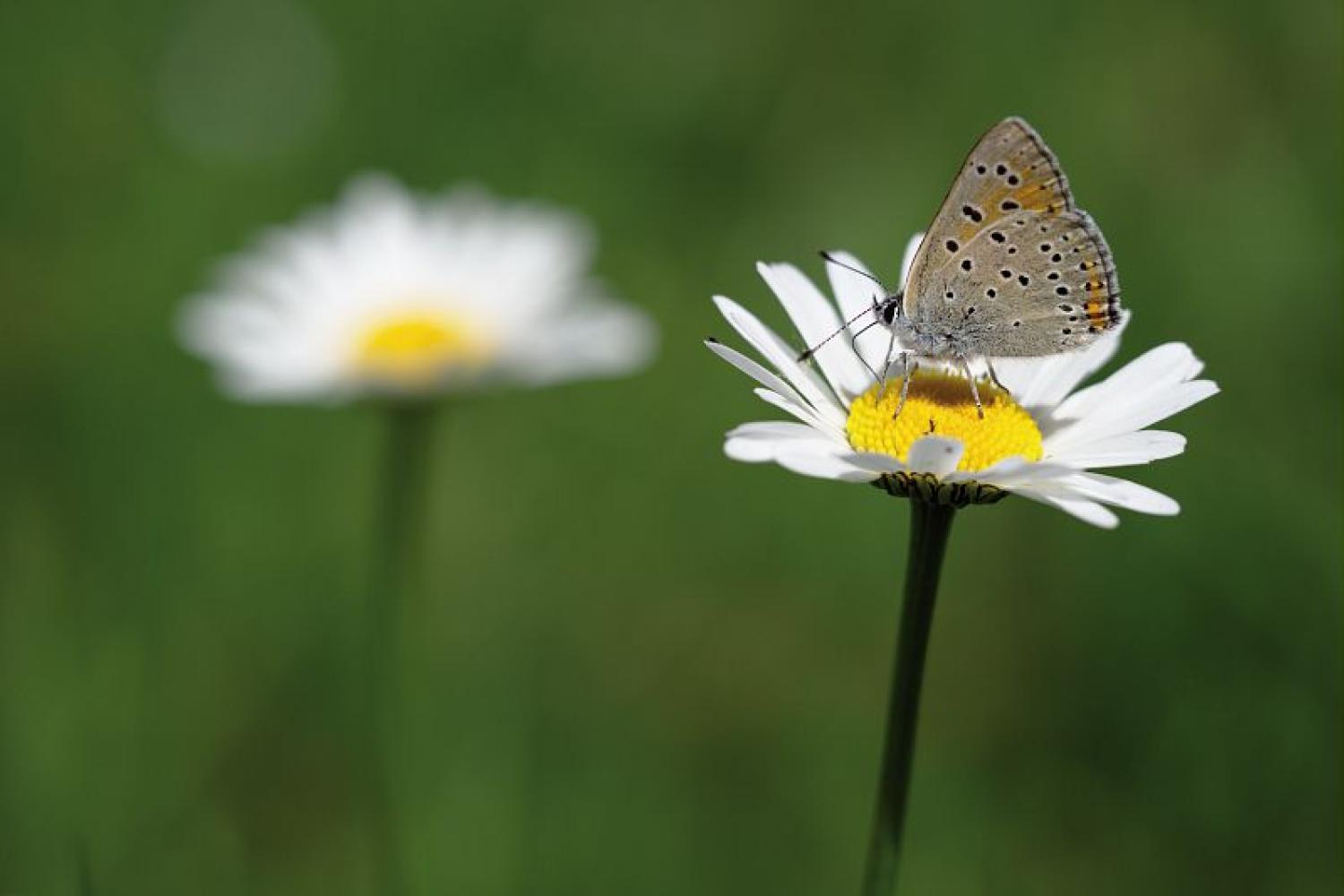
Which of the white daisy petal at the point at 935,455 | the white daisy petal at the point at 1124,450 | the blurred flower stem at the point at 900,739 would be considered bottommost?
the blurred flower stem at the point at 900,739

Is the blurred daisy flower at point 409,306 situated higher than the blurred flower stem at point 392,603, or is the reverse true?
the blurred daisy flower at point 409,306

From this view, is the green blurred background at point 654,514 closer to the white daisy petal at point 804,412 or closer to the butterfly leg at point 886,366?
the white daisy petal at point 804,412

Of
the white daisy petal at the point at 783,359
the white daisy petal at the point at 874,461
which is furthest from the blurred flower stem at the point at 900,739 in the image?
the white daisy petal at the point at 783,359

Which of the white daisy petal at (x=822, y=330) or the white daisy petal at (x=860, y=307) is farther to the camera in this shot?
the white daisy petal at (x=860, y=307)

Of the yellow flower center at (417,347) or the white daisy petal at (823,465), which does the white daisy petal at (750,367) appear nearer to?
the white daisy petal at (823,465)

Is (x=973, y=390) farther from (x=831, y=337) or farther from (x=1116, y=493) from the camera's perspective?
(x=1116, y=493)

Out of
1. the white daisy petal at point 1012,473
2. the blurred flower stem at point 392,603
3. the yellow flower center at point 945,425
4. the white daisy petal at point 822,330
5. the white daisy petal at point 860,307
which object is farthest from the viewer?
the blurred flower stem at point 392,603

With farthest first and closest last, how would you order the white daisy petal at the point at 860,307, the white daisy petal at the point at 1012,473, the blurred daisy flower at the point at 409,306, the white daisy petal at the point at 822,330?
the blurred daisy flower at the point at 409,306, the white daisy petal at the point at 860,307, the white daisy petal at the point at 822,330, the white daisy petal at the point at 1012,473

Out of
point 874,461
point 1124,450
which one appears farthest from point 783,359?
point 1124,450
